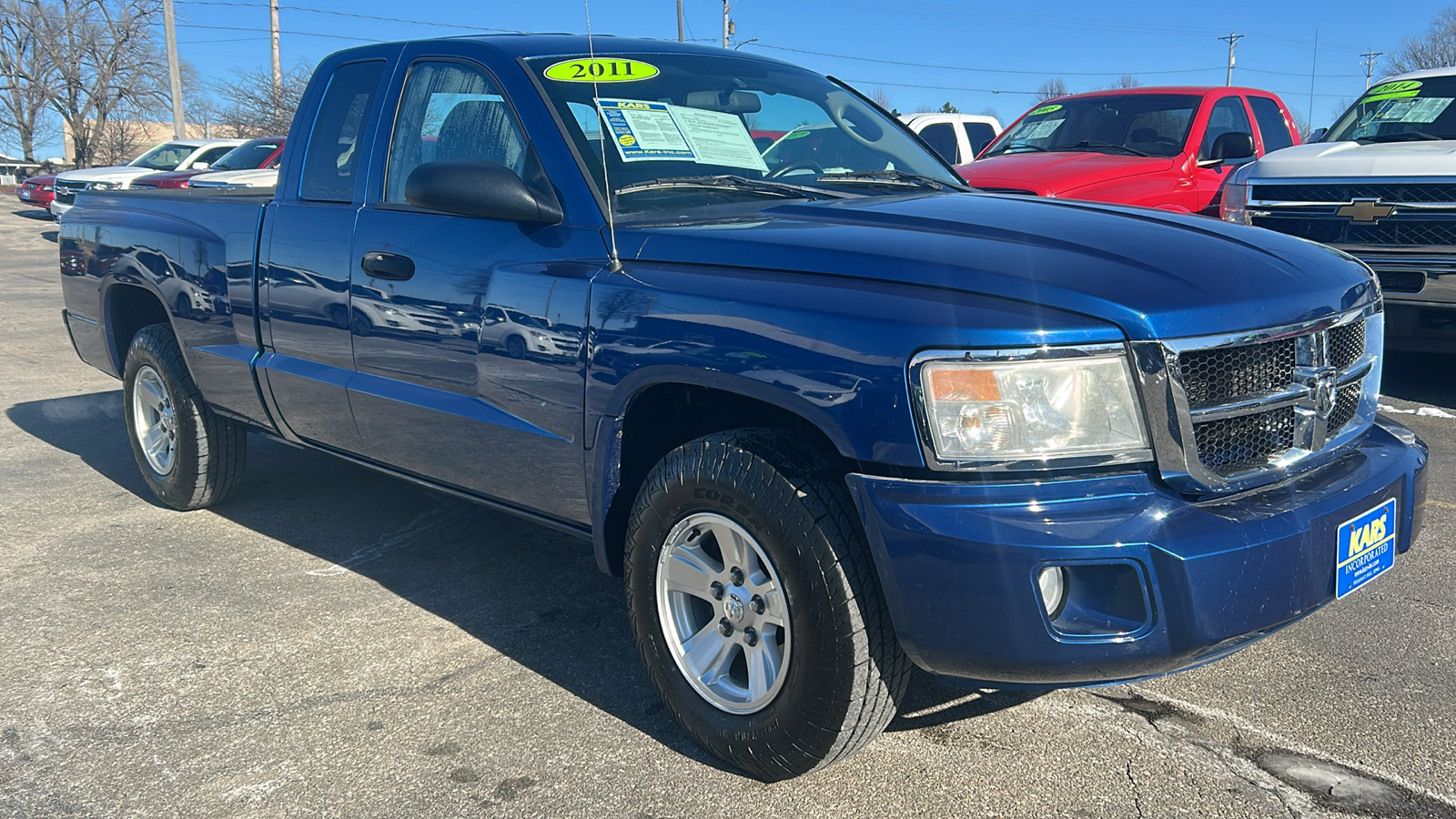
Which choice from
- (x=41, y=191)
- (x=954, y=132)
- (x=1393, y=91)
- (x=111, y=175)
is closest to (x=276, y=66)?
(x=41, y=191)

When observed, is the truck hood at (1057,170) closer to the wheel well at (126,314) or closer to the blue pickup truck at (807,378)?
the blue pickup truck at (807,378)

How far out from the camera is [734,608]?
2.81 meters

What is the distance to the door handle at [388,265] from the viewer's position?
3561 millimetres

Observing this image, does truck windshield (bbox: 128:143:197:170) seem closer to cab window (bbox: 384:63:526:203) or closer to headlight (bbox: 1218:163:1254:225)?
headlight (bbox: 1218:163:1254:225)

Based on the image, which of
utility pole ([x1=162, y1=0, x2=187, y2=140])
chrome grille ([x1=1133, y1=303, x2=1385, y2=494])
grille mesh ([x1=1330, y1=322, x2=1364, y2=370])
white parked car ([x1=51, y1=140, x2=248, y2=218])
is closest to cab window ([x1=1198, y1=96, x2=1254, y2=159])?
grille mesh ([x1=1330, y1=322, x2=1364, y2=370])

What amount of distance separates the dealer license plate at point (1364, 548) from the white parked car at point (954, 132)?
10.8 metres

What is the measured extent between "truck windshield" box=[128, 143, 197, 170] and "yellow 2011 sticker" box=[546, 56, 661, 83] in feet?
56.0

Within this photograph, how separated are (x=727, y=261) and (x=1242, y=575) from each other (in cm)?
130

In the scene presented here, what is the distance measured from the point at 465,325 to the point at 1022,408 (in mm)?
1685

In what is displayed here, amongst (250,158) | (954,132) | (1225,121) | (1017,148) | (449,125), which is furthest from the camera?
(250,158)

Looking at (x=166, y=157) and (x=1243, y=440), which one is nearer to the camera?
(x=1243, y=440)

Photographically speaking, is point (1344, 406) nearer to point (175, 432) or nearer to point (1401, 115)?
point (175, 432)

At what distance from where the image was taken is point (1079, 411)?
2.37 meters

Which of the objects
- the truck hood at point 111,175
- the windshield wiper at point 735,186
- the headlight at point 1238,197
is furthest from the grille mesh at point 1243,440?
the truck hood at point 111,175
